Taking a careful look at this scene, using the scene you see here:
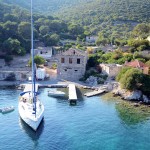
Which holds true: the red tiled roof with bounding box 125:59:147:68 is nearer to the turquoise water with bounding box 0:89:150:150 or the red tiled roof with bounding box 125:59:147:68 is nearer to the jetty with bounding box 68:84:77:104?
the jetty with bounding box 68:84:77:104

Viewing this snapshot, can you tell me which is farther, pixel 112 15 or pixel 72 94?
pixel 112 15

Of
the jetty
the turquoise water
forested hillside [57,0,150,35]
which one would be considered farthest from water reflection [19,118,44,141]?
forested hillside [57,0,150,35]

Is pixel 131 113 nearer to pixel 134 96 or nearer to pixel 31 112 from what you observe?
pixel 134 96

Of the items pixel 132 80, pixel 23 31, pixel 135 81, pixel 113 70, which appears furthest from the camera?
pixel 23 31

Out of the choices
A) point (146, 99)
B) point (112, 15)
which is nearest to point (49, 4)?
point (112, 15)

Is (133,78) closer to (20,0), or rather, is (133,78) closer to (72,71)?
(72,71)

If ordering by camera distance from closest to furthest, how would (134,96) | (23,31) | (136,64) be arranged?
(134,96)
(136,64)
(23,31)
